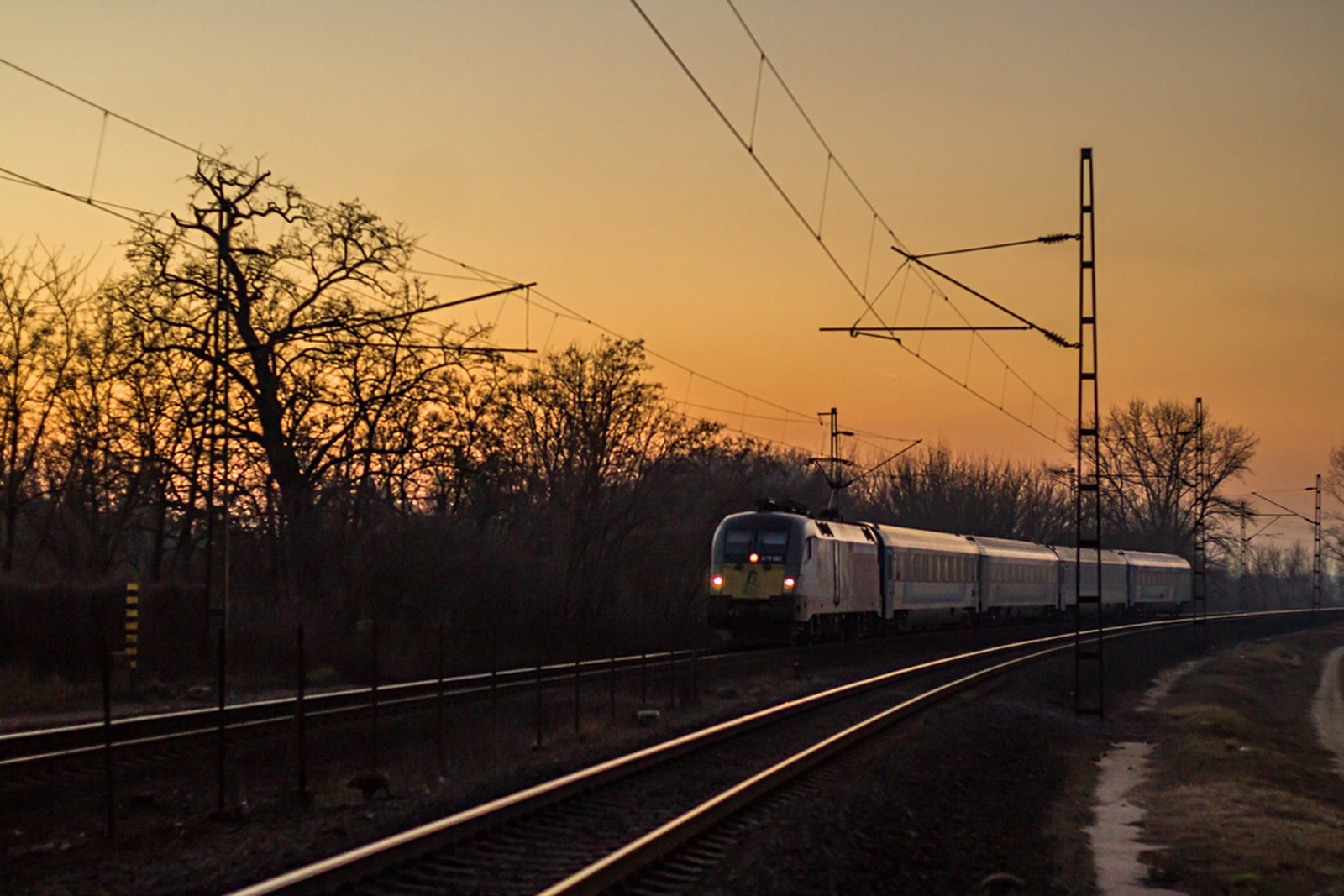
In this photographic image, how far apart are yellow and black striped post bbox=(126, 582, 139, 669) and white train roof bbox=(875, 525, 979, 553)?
932 inches

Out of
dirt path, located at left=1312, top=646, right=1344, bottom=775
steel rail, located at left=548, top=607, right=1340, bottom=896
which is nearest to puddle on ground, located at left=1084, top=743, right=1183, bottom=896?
steel rail, located at left=548, top=607, right=1340, bottom=896

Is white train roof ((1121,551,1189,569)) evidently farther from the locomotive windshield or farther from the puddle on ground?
the puddle on ground

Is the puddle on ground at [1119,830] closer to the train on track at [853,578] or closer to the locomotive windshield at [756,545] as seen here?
the train on track at [853,578]

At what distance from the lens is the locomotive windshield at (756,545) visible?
118ft

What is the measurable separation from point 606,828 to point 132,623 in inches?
698

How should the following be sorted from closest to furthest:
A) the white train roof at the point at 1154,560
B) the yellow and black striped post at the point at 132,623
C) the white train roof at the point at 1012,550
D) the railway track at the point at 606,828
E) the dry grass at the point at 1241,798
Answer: the railway track at the point at 606,828 → the dry grass at the point at 1241,798 → the yellow and black striped post at the point at 132,623 → the white train roof at the point at 1012,550 → the white train roof at the point at 1154,560

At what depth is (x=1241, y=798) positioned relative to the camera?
1602 cm

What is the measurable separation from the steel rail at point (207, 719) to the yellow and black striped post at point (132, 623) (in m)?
3.89

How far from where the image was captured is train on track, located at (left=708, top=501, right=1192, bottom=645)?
35781mm

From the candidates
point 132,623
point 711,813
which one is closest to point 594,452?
point 132,623

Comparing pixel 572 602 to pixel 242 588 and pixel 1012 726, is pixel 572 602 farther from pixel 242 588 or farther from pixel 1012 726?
pixel 1012 726

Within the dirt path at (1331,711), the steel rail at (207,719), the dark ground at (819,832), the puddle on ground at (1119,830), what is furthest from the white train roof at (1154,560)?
the dark ground at (819,832)

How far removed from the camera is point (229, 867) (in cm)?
930

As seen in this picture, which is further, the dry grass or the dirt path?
the dirt path
